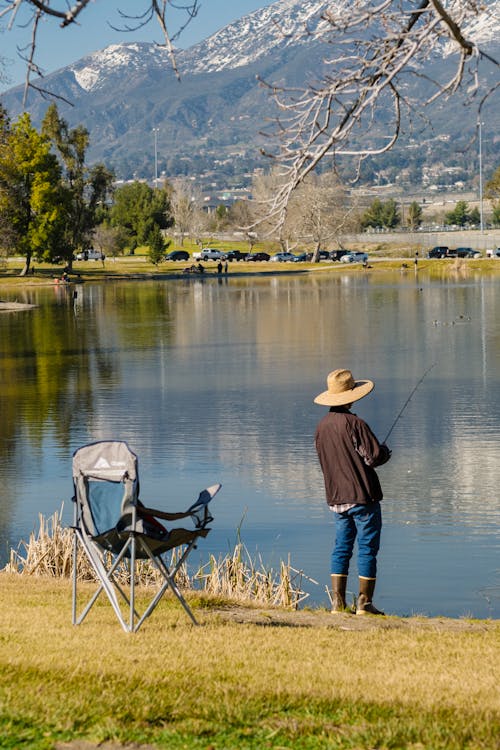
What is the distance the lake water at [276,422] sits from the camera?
46.5 feet

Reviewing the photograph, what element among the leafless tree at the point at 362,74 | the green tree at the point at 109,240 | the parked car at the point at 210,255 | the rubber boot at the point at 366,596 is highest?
the leafless tree at the point at 362,74

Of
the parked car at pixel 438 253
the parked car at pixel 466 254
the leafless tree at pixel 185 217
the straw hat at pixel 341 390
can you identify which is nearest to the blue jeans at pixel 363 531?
the straw hat at pixel 341 390

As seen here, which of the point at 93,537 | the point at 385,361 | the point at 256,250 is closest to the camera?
the point at 93,537

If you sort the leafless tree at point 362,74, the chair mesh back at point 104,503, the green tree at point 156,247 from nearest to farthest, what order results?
the leafless tree at point 362,74, the chair mesh back at point 104,503, the green tree at point 156,247

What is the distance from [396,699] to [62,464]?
13.8 metres

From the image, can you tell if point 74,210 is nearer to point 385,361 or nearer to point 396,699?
point 385,361

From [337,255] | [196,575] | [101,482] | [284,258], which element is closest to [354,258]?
[337,255]

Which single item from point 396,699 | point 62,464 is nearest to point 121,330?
point 62,464

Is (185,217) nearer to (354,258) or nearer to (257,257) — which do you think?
(257,257)

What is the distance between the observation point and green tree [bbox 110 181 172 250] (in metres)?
131

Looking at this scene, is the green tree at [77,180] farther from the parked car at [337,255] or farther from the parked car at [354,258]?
the parked car at [337,255]

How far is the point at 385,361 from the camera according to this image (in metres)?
33.1

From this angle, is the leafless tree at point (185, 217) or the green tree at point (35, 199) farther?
the leafless tree at point (185, 217)

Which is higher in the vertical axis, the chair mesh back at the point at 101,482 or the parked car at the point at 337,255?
the chair mesh back at the point at 101,482
